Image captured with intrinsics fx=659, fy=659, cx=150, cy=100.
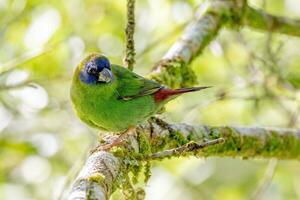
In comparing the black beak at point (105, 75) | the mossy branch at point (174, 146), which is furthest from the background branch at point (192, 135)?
the black beak at point (105, 75)

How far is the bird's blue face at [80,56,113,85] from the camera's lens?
163 inches

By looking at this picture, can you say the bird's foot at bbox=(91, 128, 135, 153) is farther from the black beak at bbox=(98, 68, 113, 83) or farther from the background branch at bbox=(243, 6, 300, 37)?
the background branch at bbox=(243, 6, 300, 37)

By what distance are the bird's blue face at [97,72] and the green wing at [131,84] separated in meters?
0.10

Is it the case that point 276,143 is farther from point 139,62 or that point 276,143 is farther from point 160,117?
point 139,62

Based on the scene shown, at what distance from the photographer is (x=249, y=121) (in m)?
7.07

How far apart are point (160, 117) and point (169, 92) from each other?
0.60 ft

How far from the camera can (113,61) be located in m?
6.17

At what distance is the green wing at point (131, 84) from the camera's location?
13.8ft

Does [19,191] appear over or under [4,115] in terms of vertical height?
under

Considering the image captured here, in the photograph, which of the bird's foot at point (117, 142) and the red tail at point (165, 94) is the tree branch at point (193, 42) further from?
the bird's foot at point (117, 142)

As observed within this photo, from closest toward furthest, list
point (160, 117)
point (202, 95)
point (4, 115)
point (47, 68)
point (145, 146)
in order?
point (145, 146) → point (160, 117) → point (4, 115) → point (47, 68) → point (202, 95)

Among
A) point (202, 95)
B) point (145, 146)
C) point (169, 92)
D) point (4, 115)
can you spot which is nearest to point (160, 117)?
point (169, 92)

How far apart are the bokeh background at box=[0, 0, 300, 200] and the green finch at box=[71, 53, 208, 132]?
1.41 metres

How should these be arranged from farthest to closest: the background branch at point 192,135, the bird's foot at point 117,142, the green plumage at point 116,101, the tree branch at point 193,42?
1. the tree branch at point 193,42
2. the green plumage at point 116,101
3. the bird's foot at point 117,142
4. the background branch at point 192,135
